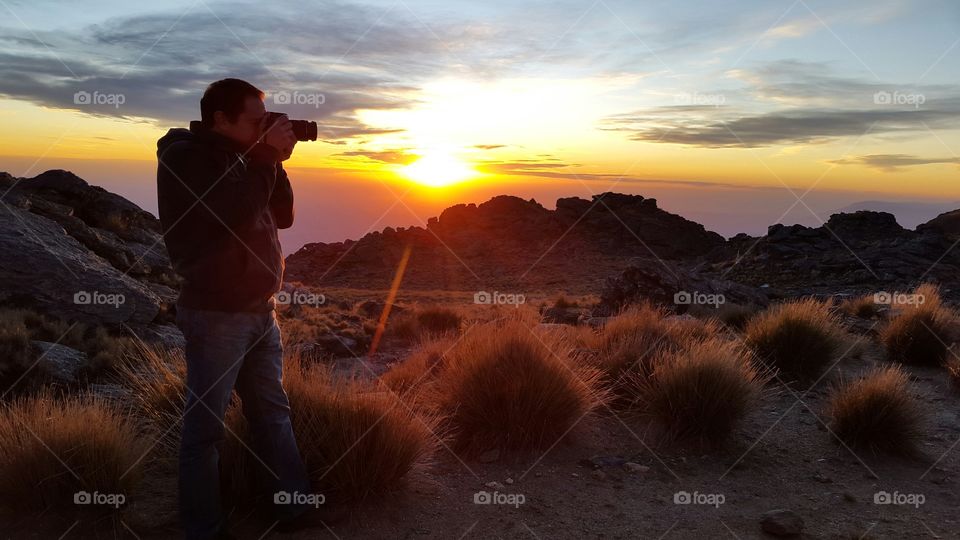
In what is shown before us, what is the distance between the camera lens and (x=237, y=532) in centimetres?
361

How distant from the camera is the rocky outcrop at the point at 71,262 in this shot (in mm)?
9789

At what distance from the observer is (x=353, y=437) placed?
4047 mm

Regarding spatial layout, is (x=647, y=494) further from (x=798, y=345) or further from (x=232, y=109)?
(x=798, y=345)

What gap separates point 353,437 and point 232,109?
6.62 feet

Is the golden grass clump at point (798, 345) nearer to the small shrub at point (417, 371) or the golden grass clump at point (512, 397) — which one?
the golden grass clump at point (512, 397)

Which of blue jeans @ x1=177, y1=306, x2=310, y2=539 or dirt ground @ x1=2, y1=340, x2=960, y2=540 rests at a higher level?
blue jeans @ x1=177, y1=306, x2=310, y2=539

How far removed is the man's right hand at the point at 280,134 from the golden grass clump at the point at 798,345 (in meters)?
6.23

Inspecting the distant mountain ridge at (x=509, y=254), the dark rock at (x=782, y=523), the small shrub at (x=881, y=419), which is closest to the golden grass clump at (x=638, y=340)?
the small shrub at (x=881, y=419)

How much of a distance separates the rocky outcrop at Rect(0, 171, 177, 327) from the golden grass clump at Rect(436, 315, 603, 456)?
684cm

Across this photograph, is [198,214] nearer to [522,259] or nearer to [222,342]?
[222,342]

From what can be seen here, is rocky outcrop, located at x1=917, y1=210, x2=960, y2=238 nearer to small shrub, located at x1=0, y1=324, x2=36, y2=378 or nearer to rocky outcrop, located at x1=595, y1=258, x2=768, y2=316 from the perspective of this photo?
rocky outcrop, located at x1=595, y1=258, x2=768, y2=316

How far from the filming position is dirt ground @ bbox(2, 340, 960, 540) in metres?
3.84

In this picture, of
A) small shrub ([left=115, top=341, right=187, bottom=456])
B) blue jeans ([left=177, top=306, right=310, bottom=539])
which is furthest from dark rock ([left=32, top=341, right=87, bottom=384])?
blue jeans ([left=177, top=306, right=310, bottom=539])

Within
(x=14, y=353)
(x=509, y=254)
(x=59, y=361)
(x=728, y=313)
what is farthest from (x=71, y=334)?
(x=509, y=254)
